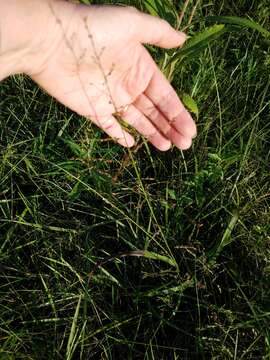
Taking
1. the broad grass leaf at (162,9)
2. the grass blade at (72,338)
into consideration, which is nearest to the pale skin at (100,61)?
the broad grass leaf at (162,9)

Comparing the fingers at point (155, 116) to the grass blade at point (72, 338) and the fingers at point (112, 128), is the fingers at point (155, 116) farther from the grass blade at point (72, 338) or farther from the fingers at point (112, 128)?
the grass blade at point (72, 338)

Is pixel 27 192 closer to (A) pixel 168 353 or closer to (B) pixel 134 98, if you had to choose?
(B) pixel 134 98

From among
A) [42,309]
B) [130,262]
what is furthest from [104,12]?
[42,309]

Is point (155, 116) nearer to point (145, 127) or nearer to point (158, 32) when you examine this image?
point (145, 127)

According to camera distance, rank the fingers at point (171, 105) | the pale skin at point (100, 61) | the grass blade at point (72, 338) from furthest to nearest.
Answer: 1. the fingers at point (171, 105)
2. the pale skin at point (100, 61)
3. the grass blade at point (72, 338)

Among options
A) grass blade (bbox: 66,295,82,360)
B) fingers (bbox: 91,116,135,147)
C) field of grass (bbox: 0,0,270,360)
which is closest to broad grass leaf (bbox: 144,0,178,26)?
field of grass (bbox: 0,0,270,360)

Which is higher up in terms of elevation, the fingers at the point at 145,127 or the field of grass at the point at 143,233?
the fingers at the point at 145,127

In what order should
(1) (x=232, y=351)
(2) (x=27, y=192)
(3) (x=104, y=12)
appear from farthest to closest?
(2) (x=27, y=192) → (3) (x=104, y=12) → (1) (x=232, y=351)
